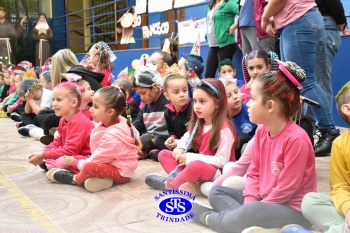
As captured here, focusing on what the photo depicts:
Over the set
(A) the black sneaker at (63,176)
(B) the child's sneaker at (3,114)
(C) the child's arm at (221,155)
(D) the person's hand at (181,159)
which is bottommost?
(B) the child's sneaker at (3,114)

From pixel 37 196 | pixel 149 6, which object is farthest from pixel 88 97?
pixel 149 6

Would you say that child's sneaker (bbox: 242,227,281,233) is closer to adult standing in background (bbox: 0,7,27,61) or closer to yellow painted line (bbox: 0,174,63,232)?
yellow painted line (bbox: 0,174,63,232)

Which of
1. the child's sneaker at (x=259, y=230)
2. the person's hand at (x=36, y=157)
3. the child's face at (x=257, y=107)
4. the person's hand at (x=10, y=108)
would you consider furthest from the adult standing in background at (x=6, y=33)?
the child's sneaker at (x=259, y=230)

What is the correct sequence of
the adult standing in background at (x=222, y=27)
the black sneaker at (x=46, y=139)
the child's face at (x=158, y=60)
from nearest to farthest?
the black sneaker at (x=46, y=139) → the child's face at (x=158, y=60) → the adult standing in background at (x=222, y=27)

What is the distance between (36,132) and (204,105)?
320 centimetres

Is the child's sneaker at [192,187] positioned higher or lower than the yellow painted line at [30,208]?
higher

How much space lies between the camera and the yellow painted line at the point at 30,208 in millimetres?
2721

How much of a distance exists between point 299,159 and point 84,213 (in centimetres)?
132

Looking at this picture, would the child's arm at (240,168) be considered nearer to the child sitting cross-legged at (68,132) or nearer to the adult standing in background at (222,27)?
the child sitting cross-legged at (68,132)

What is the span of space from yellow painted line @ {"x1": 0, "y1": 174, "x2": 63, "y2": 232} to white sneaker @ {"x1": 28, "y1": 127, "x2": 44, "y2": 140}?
191cm

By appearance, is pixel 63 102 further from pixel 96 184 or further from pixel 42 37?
pixel 42 37

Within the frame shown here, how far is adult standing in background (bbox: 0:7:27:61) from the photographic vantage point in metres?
14.6

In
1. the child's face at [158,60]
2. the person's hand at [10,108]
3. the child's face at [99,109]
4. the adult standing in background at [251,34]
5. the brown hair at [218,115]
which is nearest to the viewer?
the brown hair at [218,115]

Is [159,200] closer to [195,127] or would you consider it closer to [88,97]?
[195,127]
